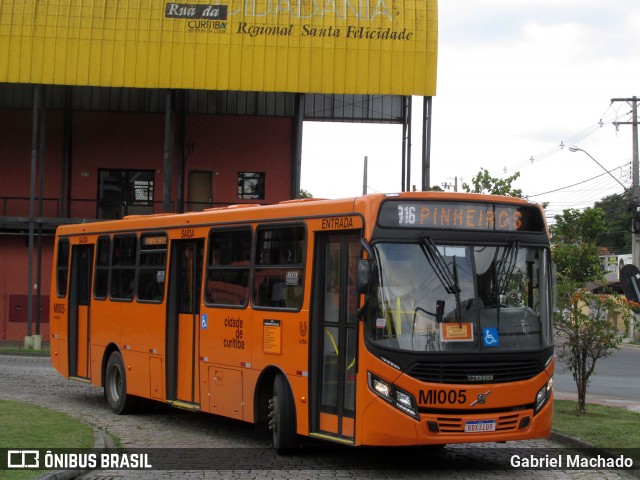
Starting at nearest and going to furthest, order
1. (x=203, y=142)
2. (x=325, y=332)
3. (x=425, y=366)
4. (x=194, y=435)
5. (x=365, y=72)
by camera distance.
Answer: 1. (x=425, y=366)
2. (x=325, y=332)
3. (x=194, y=435)
4. (x=365, y=72)
5. (x=203, y=142)

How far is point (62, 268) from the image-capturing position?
19.3m

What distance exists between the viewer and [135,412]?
16625mm

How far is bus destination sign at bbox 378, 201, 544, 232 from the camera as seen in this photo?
10.8 meters

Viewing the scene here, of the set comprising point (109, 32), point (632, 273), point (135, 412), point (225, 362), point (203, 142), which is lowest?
point (135, 412)

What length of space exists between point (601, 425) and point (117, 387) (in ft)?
25.7

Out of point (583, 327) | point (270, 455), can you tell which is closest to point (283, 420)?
point (270, 455)

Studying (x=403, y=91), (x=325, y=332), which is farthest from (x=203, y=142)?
(x=325, y=332)

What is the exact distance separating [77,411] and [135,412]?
0.94 metres

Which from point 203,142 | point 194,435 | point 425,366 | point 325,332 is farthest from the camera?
point 203,142

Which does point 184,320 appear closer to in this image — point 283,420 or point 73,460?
point 283,420

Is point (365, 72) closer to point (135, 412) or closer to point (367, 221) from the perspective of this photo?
point (135, 412)

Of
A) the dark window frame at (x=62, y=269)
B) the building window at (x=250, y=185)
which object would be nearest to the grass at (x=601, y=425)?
the dark window frame at (x=62, y=269)

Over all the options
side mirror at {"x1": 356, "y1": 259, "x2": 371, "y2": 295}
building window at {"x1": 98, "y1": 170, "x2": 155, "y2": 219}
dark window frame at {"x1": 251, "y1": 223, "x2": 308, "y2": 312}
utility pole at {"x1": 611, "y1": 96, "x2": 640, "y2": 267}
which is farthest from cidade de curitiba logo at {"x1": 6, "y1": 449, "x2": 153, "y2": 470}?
utility pole at {"x1": 611, "y1": 96, "x2": 640, "y2": 267}

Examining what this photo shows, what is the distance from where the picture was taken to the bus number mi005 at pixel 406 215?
35.3 feet
